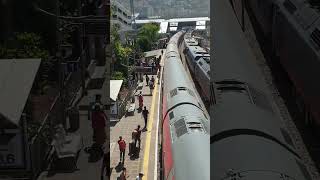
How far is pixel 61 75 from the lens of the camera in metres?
1.66

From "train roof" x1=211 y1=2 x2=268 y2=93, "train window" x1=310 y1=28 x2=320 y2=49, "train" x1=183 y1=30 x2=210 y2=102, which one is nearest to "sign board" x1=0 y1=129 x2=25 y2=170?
"train roof" x1=211 y1=2 x2=268 y2=93

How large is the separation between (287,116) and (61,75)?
1.68 metres

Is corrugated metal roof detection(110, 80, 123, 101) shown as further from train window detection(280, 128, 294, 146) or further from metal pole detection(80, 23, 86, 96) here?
train window detection(280, 128, 294, 146)

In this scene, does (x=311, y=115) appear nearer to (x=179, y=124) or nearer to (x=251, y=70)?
(x=251, y=70)

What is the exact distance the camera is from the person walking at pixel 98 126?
175 centimetres

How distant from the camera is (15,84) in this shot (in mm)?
1581

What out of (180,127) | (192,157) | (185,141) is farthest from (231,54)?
(180,127)

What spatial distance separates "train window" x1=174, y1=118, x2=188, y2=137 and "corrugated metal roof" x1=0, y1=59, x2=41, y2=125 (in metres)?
2.53

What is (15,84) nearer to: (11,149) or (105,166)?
(11,149)

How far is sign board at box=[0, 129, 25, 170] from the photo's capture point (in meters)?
1.57

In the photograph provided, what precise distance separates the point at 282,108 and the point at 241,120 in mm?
627

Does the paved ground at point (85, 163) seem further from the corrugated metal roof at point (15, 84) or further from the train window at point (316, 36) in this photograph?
the train window at point (316, 36)

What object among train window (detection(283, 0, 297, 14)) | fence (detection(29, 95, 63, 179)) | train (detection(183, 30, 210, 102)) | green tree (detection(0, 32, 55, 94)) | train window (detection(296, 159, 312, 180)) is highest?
train (detection(183, 30, 210, 102))

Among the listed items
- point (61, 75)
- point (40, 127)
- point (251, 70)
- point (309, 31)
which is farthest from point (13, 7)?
point (309, 31)
